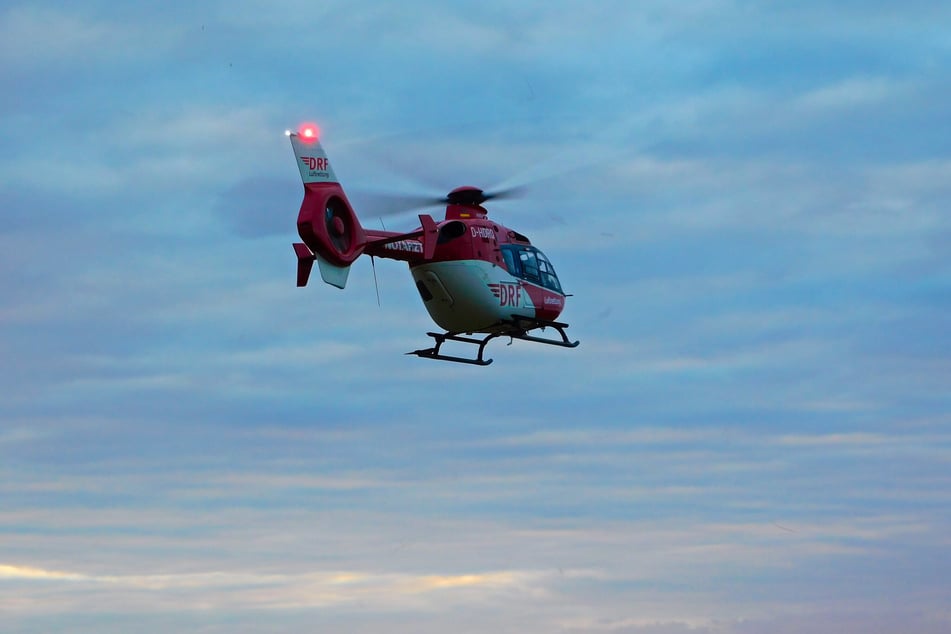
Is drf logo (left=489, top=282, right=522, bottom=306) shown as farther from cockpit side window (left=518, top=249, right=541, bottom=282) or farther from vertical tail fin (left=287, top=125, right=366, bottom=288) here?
vertical tail fin (left=287, top=125, right=366, bottom=288)

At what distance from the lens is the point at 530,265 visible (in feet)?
247

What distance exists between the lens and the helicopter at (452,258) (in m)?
64.6

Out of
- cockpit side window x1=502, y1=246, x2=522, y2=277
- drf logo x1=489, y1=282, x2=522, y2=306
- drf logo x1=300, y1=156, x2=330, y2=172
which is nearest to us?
drf logo x1=300, y1=156, x2=330, y2=172

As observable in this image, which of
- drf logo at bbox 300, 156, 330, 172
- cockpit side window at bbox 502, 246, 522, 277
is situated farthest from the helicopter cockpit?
drf logo at bbox 300, 156, 330, 172

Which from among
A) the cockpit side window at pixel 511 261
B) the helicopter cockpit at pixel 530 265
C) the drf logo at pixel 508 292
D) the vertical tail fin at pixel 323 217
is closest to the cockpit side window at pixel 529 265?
the helicopter cockpit at pixel 530 265

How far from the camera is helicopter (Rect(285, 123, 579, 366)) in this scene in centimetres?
6456

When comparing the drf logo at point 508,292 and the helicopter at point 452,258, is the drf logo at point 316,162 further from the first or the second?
the drf logo at point 508,292

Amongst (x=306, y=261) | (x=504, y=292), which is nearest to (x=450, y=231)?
(x=504, y=292)

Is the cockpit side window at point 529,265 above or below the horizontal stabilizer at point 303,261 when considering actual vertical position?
above

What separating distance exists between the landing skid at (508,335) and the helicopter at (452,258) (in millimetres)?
44

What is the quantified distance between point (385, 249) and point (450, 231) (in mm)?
4380

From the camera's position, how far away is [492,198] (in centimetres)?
7562

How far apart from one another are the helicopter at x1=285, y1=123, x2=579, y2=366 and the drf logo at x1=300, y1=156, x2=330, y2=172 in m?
0.04

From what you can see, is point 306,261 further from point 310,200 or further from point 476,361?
point 476,361
